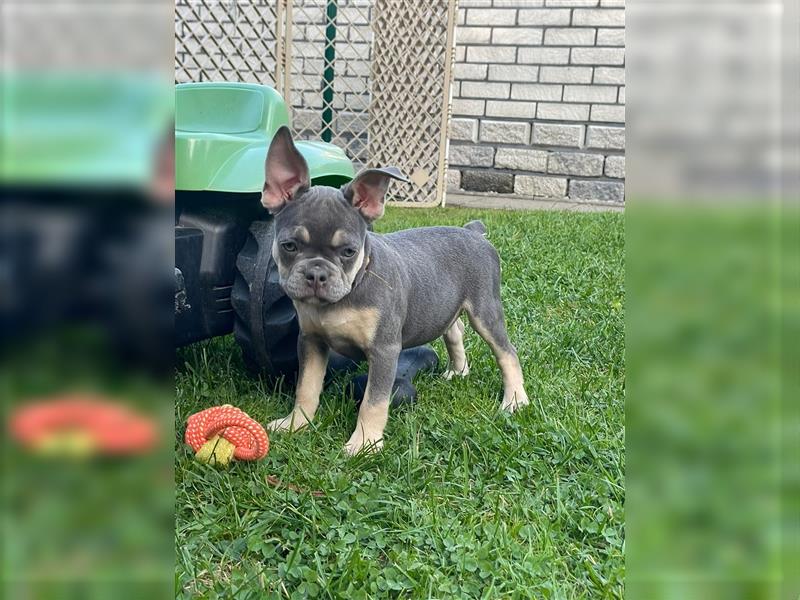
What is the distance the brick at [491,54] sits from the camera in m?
10.2

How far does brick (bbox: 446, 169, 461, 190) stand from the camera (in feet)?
35.5

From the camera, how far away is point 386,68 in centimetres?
1005

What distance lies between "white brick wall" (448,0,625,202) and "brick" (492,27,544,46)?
0.05 ft

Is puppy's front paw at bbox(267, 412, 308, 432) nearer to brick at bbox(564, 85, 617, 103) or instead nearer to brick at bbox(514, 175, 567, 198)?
brick at bbox(514, 175, 567, 198)

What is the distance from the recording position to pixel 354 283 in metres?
2.65

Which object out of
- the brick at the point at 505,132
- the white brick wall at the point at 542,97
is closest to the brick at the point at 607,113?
the white brick wall at the point at 542,97

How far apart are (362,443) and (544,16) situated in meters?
8.85

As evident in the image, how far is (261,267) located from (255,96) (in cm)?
92

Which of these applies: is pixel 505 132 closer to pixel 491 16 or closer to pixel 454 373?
pixel 491 16

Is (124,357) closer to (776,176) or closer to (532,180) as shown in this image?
→ (776,176)

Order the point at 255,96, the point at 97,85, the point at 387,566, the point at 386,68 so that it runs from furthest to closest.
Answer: the point at 386,68 → the point at 255,96 → the point at 387,566 → the point at 97,85

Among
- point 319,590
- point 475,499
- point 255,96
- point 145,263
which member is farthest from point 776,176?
point 255,96

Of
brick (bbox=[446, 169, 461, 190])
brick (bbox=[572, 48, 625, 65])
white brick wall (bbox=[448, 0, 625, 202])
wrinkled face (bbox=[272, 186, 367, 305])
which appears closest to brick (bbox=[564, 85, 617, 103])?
white brick wall (bbox=[448, 0, 625, 202])

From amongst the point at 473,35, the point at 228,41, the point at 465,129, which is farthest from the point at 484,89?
the point at 228,41
